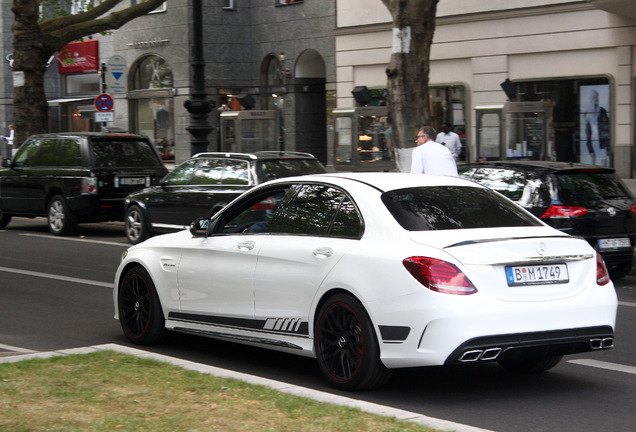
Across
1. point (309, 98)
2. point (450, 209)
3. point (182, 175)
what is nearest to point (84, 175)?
point (182, 175)

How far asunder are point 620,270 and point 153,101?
27.7 metres

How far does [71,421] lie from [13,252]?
1128 centimetres

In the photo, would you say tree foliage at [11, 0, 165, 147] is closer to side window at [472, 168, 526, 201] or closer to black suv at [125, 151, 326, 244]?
black suv at [125, 151, 326, 244]

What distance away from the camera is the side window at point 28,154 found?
1983cm

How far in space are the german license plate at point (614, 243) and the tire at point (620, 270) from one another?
403 millimetres

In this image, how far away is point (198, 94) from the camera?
847 inches

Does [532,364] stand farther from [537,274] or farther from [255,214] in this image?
[255,214]

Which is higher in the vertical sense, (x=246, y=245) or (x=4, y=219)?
(x=246, y=245)

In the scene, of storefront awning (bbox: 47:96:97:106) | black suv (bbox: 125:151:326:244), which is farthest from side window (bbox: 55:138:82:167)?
storefront awning (bbox: 47:96:97:106)

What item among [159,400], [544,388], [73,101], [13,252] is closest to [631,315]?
[544,388]

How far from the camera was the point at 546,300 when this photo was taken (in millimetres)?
6527

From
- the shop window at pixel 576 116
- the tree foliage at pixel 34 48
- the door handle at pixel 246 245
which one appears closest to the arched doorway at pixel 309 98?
the tree foliage at pixel 34 48

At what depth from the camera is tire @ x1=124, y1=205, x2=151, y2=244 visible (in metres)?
17.3

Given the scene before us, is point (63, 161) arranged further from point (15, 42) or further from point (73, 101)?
point (73, 101)
